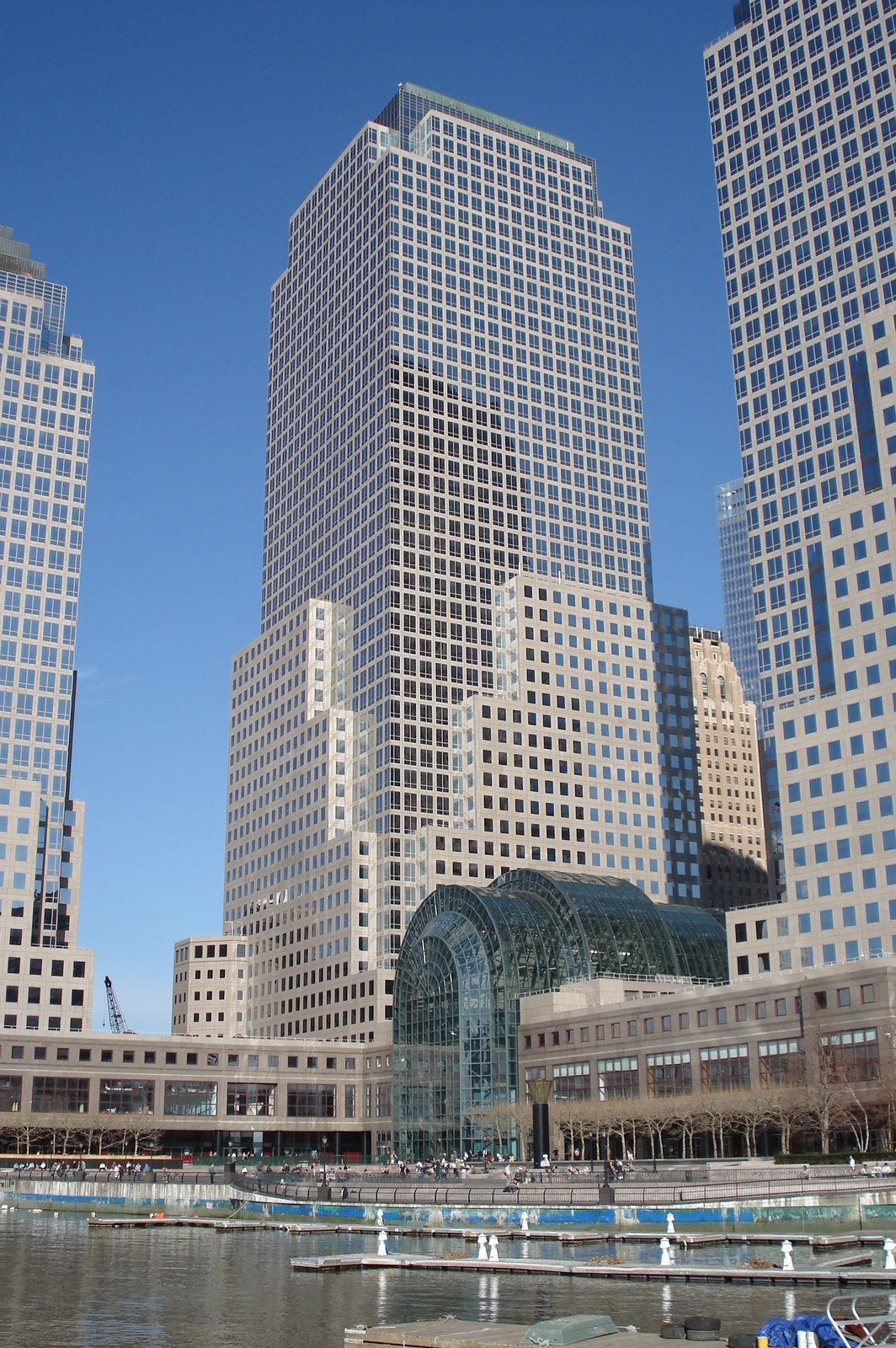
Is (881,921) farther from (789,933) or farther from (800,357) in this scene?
(800,357)

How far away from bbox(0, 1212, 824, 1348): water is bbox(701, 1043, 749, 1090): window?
191 ft

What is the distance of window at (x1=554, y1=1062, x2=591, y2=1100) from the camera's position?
133 m

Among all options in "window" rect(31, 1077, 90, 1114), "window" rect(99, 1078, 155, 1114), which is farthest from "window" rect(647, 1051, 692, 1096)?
"window" rect(31, 1077, 90, 1114)

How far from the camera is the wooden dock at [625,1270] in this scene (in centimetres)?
4306

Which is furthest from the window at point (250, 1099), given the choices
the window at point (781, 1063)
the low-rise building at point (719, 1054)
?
the window at point (781, 1063)

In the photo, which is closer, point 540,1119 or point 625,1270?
point 625,1270

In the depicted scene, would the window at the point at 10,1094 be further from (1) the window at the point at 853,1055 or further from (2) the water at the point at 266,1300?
(2) the water at the point at 266,1300

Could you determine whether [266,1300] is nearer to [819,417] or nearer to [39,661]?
[819,417]

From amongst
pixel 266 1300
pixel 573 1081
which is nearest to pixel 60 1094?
pixel 573 1081

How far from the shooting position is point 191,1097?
168625 millimetres

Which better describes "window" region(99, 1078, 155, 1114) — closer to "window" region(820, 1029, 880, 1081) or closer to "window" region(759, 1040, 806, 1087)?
"window" region(759, 1040, 806, 1087)

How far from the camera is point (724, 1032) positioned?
380ft

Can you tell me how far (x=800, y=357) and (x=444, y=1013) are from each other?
87653mm

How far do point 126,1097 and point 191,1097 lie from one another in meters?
8.41
